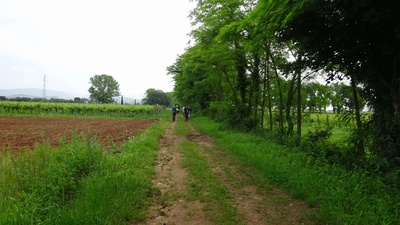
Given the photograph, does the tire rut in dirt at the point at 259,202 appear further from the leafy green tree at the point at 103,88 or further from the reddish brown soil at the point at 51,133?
the leafy green tree at the point at 103,88

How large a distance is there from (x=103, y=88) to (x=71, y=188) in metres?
134

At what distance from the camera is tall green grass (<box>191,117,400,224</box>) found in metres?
4.18

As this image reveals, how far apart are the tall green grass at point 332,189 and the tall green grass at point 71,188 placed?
11.0ft

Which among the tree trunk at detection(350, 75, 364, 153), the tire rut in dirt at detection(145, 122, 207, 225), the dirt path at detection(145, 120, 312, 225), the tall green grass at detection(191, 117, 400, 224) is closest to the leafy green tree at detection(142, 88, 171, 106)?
the tire rut in dirt at detection(145, 122, 207, 225)

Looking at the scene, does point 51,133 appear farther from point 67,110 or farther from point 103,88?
point 103,88

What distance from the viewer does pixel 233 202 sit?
5.23 meters

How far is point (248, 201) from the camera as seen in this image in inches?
210

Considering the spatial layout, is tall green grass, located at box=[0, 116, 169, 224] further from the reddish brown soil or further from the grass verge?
the grass verge

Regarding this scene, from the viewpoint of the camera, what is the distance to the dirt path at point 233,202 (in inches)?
176

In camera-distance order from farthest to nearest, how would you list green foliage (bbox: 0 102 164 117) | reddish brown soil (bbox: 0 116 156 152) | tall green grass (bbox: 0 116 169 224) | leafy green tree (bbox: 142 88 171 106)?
leafy green tree (bbox: 142 88 171 106), green foliage (bbox: 0 102 164 117), reddish brown soil (bbox: 0 116 156 152), tall green grass (bbox: 0 116 169 224)

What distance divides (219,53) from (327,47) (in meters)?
8.41

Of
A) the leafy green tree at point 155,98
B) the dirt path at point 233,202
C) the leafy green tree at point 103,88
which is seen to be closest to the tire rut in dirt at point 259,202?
the dirt path at point 233,202

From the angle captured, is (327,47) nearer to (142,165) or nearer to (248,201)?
(248,201)

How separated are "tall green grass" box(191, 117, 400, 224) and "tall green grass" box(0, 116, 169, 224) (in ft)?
11.0
